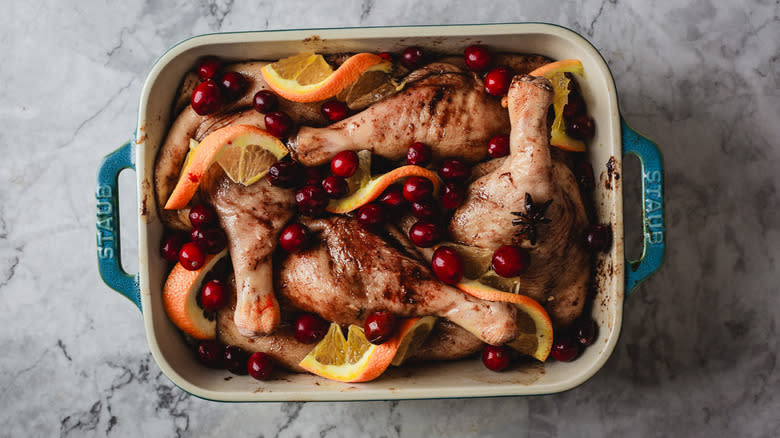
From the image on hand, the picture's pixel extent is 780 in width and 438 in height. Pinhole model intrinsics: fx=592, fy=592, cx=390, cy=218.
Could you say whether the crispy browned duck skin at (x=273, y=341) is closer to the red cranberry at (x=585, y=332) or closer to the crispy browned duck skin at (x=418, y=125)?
the crispy browned duck skin at (x=418, y=125)

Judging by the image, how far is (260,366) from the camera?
6.69 ft

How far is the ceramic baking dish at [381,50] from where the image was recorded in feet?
6.32

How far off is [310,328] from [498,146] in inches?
35.5

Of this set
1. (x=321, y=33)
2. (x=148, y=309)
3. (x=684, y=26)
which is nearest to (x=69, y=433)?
(x=148, y=309)

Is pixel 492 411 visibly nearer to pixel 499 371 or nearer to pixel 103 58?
pixel 499 371

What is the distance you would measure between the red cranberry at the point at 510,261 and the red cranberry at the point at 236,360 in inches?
37.3

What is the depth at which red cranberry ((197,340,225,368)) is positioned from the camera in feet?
6.89

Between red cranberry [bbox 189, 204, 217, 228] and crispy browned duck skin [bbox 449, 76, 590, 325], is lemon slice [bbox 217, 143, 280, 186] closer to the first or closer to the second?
red cranberry [bbox 189, 204, 217, 228]

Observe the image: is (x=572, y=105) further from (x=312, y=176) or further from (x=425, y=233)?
(x=312, y=176)

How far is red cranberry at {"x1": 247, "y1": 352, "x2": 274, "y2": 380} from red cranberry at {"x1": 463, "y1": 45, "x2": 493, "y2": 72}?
1.24m

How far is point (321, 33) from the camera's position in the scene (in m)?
1.93

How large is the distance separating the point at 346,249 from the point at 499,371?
0.70 m

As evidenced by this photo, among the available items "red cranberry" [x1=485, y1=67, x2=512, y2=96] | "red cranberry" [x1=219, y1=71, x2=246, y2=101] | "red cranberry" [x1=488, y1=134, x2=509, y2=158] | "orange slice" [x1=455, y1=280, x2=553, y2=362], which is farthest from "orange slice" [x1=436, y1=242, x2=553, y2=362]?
"red cranberry" [x1=219, y1=71, x2=246, y2=101]

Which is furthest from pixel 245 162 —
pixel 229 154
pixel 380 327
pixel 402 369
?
pixel 402 369
